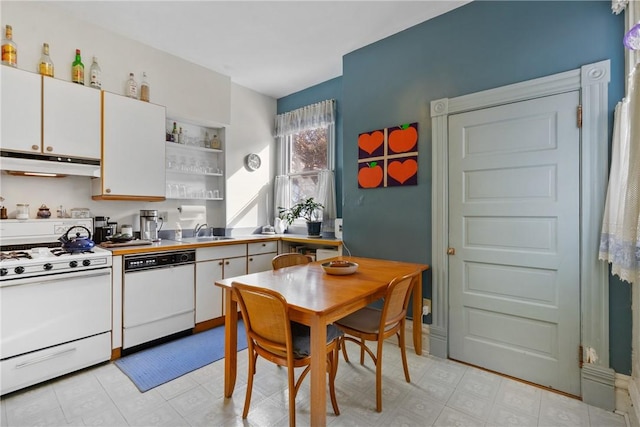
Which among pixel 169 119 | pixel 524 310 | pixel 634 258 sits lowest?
pixel 524 310

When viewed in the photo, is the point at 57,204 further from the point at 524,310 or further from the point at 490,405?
the point at 524,310

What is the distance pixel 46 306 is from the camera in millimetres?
2131

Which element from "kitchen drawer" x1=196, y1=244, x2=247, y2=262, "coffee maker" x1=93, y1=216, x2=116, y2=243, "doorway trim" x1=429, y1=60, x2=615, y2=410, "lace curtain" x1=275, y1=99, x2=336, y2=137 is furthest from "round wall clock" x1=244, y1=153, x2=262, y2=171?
"doorway trim" x1=429, y1=60, x2=615, y2=410

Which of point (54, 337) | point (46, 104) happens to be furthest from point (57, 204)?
point (54, 337)

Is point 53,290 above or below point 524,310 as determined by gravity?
above

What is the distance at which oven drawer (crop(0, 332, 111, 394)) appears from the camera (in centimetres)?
198

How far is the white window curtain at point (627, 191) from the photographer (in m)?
1.27

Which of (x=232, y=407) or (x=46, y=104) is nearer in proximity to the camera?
(x=232, y=407)

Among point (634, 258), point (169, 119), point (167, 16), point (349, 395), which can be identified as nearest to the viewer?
point (634, 258)

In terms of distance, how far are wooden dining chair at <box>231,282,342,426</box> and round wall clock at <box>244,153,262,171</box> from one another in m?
2.80

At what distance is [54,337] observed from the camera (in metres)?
2.16

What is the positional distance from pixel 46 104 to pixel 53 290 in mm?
1500

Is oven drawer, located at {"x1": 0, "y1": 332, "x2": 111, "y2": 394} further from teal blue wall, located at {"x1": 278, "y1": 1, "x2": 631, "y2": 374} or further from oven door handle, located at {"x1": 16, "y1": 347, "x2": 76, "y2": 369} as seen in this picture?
teal blue wall, located at {"x1": 278, "y1": 1, "x2": 631, "y2": 374}

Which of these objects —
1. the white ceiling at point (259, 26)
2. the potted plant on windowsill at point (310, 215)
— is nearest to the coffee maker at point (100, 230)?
the white ceiling at point (259, 26)
